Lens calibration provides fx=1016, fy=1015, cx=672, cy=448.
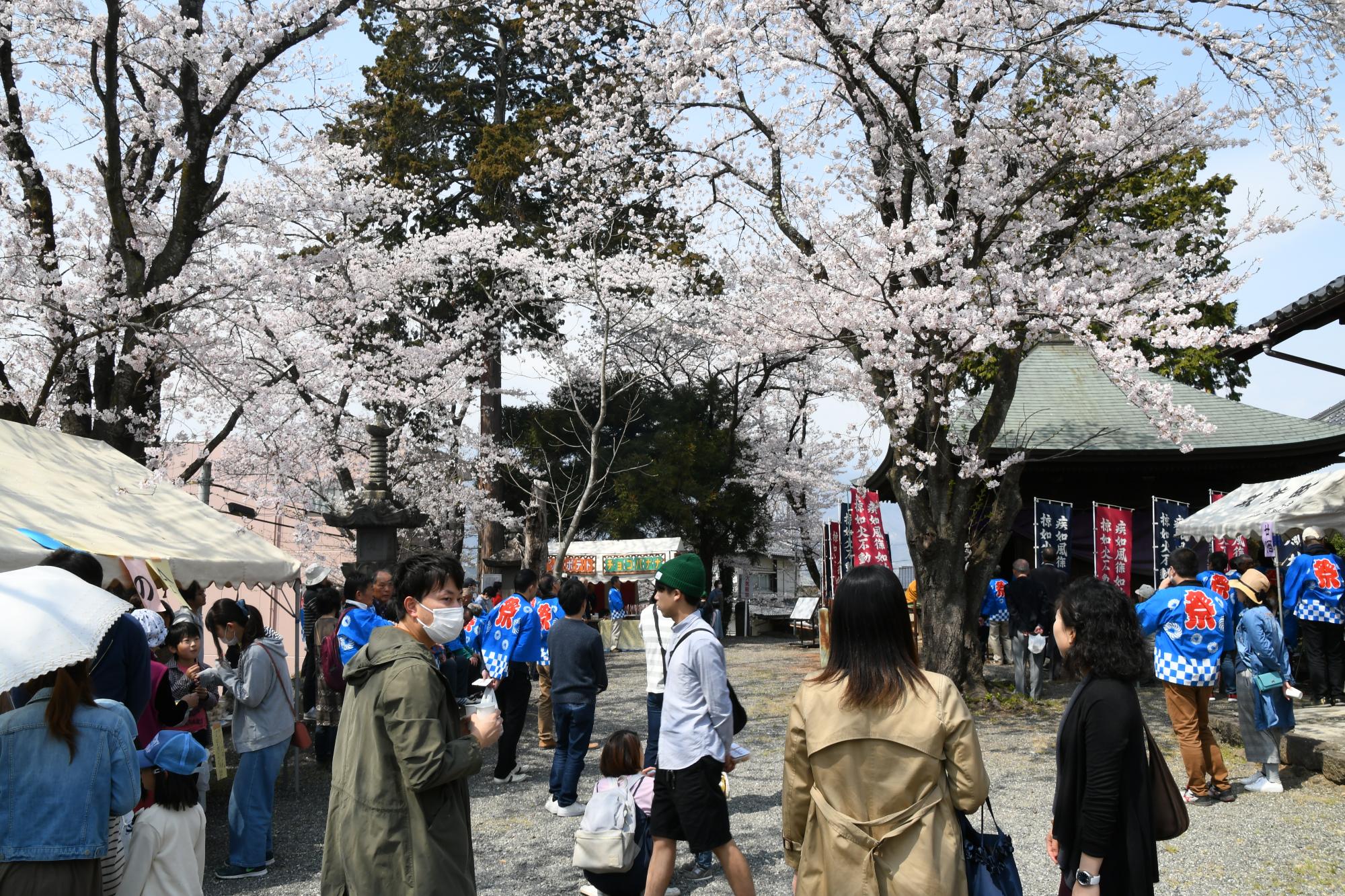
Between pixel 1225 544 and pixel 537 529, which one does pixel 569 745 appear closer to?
pixel 1225 544

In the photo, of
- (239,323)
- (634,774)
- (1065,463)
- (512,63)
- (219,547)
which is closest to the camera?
(634,774)

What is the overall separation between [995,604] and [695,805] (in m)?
11.6

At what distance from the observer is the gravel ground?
17.9 feet

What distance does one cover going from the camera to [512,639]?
26.9 feet

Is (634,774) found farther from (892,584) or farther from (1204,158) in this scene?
(1204,158)

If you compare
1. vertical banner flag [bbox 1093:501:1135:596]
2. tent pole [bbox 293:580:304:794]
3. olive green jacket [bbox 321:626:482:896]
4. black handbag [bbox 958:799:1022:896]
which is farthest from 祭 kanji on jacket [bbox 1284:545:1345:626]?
olive green jacket [bbox 321:626:482:896]

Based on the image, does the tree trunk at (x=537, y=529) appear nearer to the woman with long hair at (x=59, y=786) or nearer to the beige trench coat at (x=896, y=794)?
the woman with long hair at (x=59, y=786)

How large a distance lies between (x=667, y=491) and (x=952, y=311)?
50.5 ft

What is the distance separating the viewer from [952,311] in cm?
1017

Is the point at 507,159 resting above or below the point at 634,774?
above

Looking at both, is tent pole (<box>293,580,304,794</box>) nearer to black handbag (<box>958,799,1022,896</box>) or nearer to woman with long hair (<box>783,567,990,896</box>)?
woman with long hair (<box>783,567,990,896</box>)

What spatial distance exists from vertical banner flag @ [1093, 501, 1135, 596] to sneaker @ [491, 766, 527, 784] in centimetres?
849

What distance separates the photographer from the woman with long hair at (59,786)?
2.88 metres

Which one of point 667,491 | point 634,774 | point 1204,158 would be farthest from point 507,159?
point 634,774
